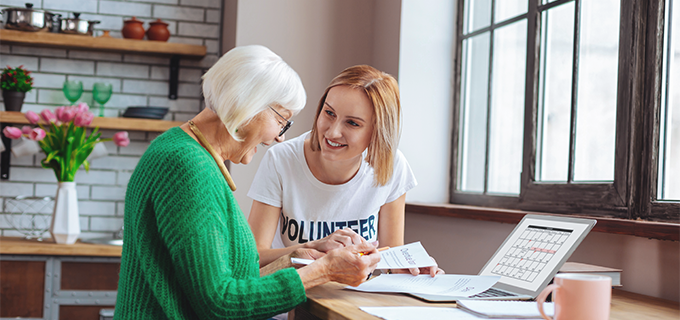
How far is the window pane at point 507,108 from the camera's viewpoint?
2467 mm

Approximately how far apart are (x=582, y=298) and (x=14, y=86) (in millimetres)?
3256

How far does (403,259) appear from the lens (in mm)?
1453

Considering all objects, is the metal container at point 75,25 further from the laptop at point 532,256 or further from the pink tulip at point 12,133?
the laptop at point 532,256

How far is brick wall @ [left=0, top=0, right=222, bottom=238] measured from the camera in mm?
3434

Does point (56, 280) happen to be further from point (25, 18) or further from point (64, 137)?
point (25, 18)

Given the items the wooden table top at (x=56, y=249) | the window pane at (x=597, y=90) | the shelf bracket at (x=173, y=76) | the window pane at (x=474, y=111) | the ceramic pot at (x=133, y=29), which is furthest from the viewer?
the shelf bracket at (x=173, y=76)

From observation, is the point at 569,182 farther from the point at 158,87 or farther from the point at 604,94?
the point at 158,87

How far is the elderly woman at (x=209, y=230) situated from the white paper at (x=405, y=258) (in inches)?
3.5

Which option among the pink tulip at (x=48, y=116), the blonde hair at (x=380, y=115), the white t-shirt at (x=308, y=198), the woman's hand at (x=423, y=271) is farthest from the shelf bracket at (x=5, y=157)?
the woman's hand at (x=423, y=271)

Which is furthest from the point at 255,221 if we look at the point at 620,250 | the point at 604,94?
the point at 604,94

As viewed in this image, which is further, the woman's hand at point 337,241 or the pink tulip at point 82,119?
the pink tulip at point 82,119

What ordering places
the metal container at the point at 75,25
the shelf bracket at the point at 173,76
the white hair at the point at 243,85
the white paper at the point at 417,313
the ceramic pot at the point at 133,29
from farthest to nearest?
the shelf bracket at the point at 173,76 < the ceramic pot at the point at 133,29 < the metal container at the point at 75,25 < the white hair at the point at 243,85 < the white paper at the point at 417,313

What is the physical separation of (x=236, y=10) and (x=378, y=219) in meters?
1.54

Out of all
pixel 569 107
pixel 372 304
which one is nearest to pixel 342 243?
pixel 372 304
